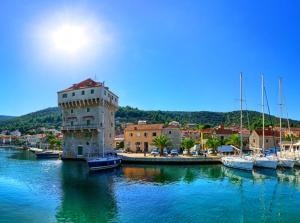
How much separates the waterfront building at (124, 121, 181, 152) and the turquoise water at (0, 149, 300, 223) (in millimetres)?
30572

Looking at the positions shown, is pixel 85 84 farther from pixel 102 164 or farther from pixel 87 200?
pixel 87 200

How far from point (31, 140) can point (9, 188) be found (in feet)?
438

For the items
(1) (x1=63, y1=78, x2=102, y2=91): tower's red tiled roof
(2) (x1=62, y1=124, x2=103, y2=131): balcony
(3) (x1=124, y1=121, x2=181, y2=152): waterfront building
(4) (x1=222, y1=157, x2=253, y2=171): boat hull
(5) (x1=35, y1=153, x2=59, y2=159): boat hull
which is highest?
(1) (x1=63, y1=78, x2=102, y2=91): tower's red tiled roof

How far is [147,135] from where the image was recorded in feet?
233

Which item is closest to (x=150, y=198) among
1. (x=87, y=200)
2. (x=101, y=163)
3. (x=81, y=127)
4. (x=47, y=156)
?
(x=87, y=200)

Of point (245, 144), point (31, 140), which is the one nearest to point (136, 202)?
point (245, 144)

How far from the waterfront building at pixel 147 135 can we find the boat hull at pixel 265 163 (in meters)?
26.9

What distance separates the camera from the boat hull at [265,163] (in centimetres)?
4488

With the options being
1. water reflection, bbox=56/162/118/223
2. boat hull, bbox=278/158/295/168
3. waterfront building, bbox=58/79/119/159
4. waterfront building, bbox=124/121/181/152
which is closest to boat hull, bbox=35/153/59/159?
waterfront building, bbox=58/79/119/159

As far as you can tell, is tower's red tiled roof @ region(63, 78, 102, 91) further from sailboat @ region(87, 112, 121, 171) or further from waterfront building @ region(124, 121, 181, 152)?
sailboat @ region(87, 112, 121, 171)

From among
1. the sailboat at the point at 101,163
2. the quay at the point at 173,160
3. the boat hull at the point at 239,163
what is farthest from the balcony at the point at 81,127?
the boat hull at the point at 239,163

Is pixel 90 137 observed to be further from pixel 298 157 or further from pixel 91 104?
pixel 298 157

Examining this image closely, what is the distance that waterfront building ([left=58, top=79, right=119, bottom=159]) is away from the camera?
59594 mm

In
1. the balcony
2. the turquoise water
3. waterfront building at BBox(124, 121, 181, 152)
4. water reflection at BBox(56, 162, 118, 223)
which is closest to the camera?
water reflection at BBox(56, 162, 118, 223)
